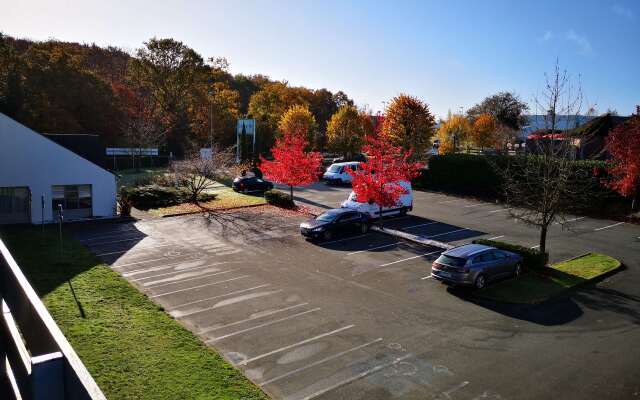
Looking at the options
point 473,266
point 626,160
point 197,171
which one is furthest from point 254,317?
point 626,160

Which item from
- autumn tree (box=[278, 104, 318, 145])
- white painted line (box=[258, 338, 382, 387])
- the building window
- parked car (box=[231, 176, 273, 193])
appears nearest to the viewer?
white painted line (box=[258, 338, 382, 387])

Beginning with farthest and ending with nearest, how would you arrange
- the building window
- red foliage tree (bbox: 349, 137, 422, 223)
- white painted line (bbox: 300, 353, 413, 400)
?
the building window → red foliage tree (bbox: 349, 137, 422, 223) → white painted line (bbox: 300, 353, 413, 400)

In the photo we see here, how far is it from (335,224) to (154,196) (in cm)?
1508

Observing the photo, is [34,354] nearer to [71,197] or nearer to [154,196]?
[71,197]

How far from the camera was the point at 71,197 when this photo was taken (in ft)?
95.2

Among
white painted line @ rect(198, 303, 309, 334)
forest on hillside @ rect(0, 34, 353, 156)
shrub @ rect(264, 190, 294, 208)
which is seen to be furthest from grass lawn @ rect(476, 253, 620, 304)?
forest on hillside @ rect(0, 34, 353, 156)

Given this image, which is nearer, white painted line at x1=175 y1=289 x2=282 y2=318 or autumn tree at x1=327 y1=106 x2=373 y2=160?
white painted line at x1=175 y1=289 x2=282 y2=318

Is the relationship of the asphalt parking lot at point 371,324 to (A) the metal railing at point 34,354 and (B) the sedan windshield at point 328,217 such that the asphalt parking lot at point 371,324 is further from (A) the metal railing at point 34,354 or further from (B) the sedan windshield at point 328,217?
(A) the metal railing at point 34,354

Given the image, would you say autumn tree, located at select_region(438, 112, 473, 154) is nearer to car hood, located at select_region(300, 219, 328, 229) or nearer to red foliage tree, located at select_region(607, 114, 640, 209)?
red foliage tree, located at select_region(607, 114, 640, 209)

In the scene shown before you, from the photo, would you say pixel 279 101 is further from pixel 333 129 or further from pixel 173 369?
pixel 173 369

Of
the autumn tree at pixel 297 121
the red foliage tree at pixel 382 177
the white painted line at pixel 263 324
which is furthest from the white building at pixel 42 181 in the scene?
the autumn tree at pixel 297 121

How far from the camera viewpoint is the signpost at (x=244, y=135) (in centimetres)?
5538

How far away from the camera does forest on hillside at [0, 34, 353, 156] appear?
1966 inches

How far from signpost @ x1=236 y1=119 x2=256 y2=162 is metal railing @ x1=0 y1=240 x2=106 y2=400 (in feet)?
161
